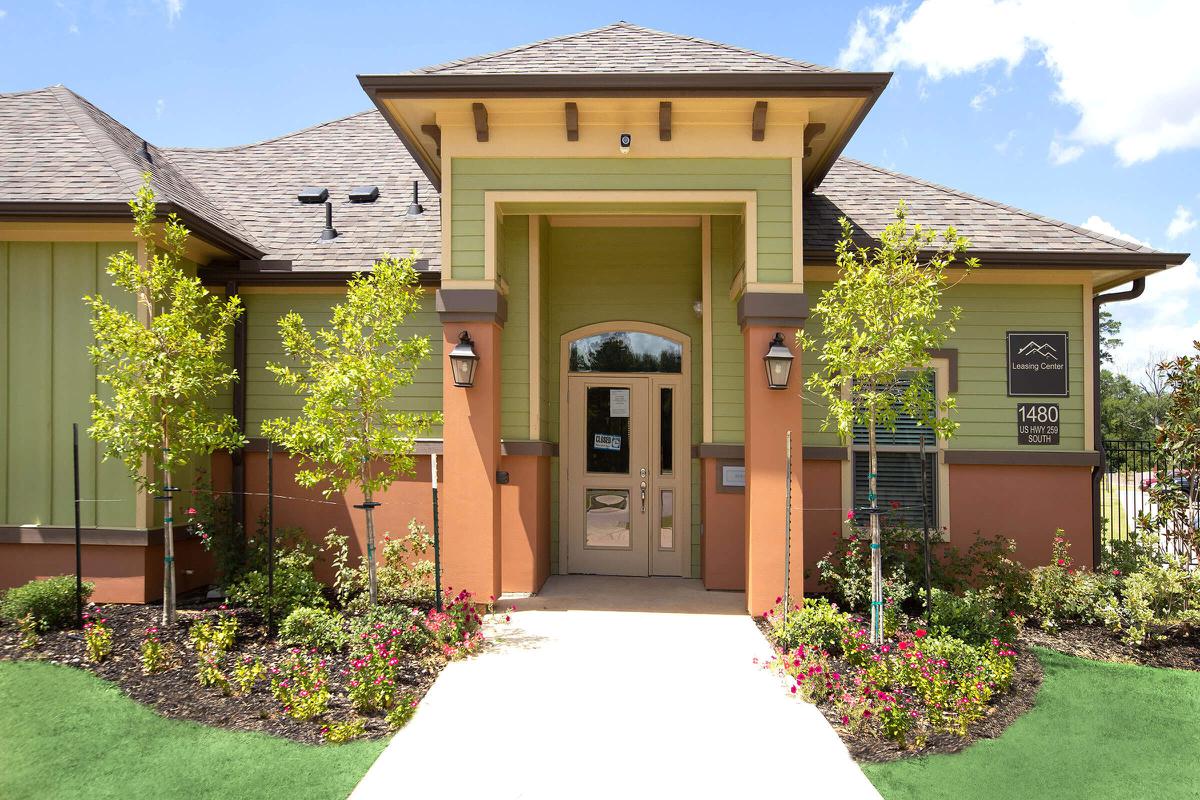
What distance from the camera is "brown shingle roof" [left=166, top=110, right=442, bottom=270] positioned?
830cm

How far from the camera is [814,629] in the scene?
223 inches

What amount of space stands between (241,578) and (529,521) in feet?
9.40


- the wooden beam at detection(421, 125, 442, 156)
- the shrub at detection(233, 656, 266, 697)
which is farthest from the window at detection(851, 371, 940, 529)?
the shrub at detection(233, 656, 266, 697)

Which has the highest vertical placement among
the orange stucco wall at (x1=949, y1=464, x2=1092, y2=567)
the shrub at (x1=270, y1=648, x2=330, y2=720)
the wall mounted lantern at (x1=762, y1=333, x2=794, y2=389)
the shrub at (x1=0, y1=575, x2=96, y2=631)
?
the wall mounted lantern at (x1=762, y1=333, x2=794, y2=389)

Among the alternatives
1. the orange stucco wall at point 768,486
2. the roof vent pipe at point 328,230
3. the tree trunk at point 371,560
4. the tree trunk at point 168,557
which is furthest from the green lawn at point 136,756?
the roof vent pipe at point 328,230

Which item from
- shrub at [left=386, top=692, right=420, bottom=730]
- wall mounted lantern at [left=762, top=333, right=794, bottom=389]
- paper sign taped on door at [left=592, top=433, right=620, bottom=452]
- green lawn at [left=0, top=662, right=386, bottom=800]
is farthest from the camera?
paper sign taped on door at [left=592, top=433, right=620, bottom=452]

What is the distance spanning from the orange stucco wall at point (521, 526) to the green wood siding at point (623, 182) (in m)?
2.18

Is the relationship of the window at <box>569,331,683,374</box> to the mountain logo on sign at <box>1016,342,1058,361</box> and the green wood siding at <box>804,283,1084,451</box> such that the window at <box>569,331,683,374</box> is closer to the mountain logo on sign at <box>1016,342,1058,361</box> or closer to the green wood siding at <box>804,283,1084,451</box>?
the green wood siding at <box>804,283,1084,451</box>

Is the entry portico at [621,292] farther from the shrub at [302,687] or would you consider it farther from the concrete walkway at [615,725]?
the shrub at [302,687]

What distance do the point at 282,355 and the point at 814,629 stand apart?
628 centimetres

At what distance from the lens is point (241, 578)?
269 inches

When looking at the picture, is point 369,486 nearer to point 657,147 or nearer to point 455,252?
point 455,252

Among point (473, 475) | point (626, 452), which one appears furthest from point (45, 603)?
point (626, 452)

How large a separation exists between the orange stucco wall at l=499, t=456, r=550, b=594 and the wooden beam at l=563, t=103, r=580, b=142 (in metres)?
3.31
